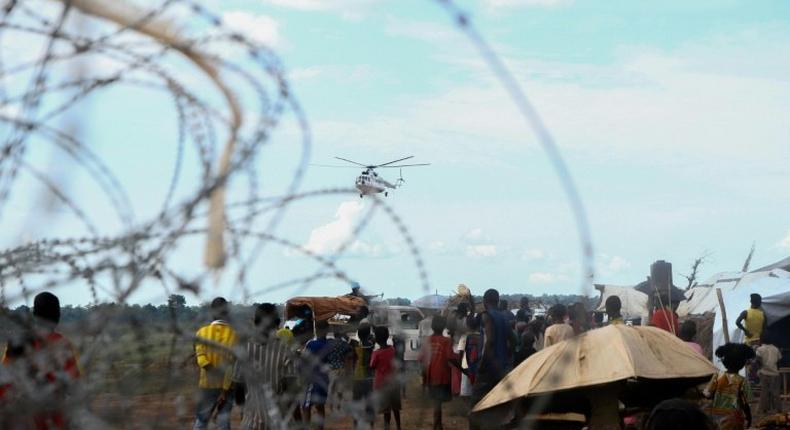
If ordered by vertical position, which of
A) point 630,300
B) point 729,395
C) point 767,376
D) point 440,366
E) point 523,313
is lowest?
point 767,376

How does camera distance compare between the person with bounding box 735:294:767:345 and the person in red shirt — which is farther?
the person with bounding box 735:294:767:345

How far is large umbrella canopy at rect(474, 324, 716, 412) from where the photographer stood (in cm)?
610

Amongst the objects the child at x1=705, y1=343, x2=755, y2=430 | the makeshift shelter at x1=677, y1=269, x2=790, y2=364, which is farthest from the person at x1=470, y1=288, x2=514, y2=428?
the makeshift shelter at x1=677, y1=269, x2=790, y2=364

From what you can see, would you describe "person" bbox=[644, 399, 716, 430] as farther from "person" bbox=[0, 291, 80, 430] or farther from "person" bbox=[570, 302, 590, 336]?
"person" bbox=[570, 302, 590, 336]

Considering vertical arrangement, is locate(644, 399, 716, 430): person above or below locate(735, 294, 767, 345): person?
below

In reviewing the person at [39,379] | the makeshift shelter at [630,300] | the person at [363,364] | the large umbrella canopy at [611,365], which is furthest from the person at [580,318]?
the makeshift shelter at [630,300]

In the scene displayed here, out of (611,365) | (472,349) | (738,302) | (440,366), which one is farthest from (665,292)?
(611,365)

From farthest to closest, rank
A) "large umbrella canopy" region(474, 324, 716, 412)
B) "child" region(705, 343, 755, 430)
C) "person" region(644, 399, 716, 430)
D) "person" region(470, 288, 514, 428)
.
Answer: "person" region(470, 288, 514, 428) → "child" region(705, 343, 755, 430) → "large umbrella canopy" region(474, 324, 716, 412) → "person" region(644, 399, 716, 430)

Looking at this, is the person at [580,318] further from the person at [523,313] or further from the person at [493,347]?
the person at [523,313]

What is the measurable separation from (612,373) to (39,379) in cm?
392

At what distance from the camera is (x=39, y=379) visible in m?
2.91

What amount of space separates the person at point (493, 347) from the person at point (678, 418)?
5.39 m

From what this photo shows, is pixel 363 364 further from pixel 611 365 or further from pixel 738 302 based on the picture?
pixel 738 302

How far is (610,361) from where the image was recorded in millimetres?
6293
